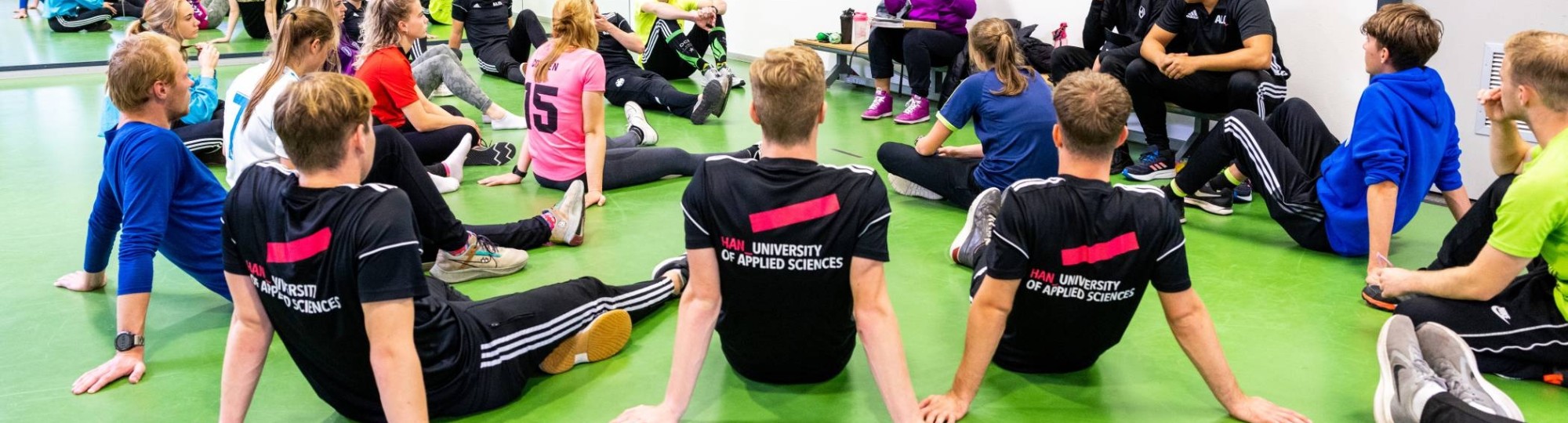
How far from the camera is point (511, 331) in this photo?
3.00 metres

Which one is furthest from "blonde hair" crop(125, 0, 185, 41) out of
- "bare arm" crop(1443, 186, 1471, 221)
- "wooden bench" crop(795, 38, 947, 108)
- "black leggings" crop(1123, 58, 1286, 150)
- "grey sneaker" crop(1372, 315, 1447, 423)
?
"bare arm" crop(1443, 186, 1471, 221)

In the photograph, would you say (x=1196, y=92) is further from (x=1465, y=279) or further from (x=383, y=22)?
(x=383, y=22)

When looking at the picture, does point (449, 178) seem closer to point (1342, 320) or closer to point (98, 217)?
point (98, 217)

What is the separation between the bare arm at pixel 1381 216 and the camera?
389cm

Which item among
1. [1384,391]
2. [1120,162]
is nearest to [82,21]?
[1120,162]

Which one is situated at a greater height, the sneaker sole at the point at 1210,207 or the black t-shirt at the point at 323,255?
the black t-shirt at the point at 323,255

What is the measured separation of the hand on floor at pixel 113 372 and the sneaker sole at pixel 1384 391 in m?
3.25

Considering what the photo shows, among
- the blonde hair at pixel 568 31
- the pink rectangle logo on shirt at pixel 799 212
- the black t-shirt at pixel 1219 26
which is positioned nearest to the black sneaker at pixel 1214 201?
the black t-shirt at pixel 1219 26

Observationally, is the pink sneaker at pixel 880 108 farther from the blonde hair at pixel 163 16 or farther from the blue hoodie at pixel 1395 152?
the blonde hair at pixel 163 16

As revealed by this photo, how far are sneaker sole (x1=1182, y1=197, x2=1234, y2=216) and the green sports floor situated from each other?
0.04 meters

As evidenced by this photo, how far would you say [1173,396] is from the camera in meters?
3.10

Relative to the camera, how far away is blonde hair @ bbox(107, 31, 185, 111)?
319cm

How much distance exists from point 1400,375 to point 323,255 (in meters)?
2.54

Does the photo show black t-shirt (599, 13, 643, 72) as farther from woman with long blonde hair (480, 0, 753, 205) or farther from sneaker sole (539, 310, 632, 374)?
sneaker sole (539, 310, 632, 374)
